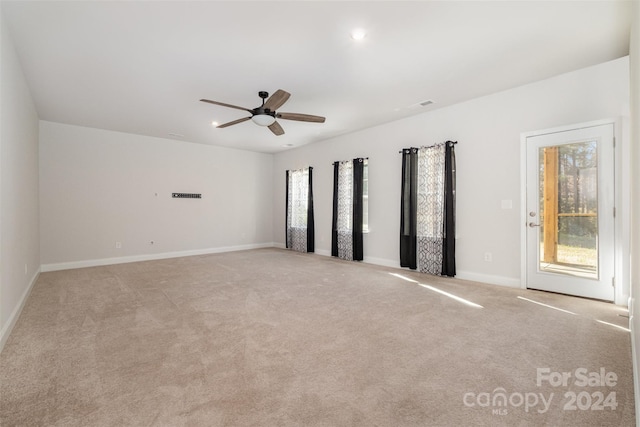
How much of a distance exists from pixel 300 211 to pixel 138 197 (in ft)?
12.4

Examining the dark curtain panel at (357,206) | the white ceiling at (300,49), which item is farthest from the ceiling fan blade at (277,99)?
the dark curtain panel at (357,206)

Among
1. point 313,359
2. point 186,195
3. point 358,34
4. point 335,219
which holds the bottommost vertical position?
point 313,359

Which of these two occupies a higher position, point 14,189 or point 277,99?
point 277,99

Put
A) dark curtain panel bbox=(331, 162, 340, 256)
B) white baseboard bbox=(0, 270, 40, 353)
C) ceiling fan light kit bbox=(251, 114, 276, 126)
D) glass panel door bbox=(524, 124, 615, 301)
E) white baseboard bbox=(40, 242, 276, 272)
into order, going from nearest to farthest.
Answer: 1. white baseboard bbox=(0, 270, 40, 353)
2. glass panel door bbox=(524, 124, 615, 301)
3. ceiling fan light kit bbox=(251, 114, 276, 126)
4. white baseboard bbox=(40, 242, 276, 272)
5. dark curtain panel bbox=(331, 162, 340, 256)

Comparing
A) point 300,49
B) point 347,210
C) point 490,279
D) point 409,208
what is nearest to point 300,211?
point 347,210

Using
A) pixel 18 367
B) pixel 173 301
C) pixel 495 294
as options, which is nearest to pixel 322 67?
pixel 173 301

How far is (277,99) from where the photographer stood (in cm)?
352

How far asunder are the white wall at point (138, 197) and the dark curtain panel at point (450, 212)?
543 cm

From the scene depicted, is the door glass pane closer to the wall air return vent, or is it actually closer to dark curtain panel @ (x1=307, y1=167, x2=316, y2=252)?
dark curtain panel @ (x1=307, y1=167, x2=316, y2=252)

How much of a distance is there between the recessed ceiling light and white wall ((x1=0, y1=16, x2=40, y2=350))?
3028 millimetres

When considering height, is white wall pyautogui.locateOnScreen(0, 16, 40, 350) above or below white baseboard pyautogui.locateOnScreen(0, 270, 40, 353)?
above

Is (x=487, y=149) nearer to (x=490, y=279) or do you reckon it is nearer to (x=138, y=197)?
(x=490, y=279)

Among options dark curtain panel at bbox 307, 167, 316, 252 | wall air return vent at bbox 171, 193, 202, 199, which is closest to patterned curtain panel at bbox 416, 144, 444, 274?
dark curtain panel at bbox 307, 167, 316, 252

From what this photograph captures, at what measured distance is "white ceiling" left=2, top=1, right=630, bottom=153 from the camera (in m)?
2.55
